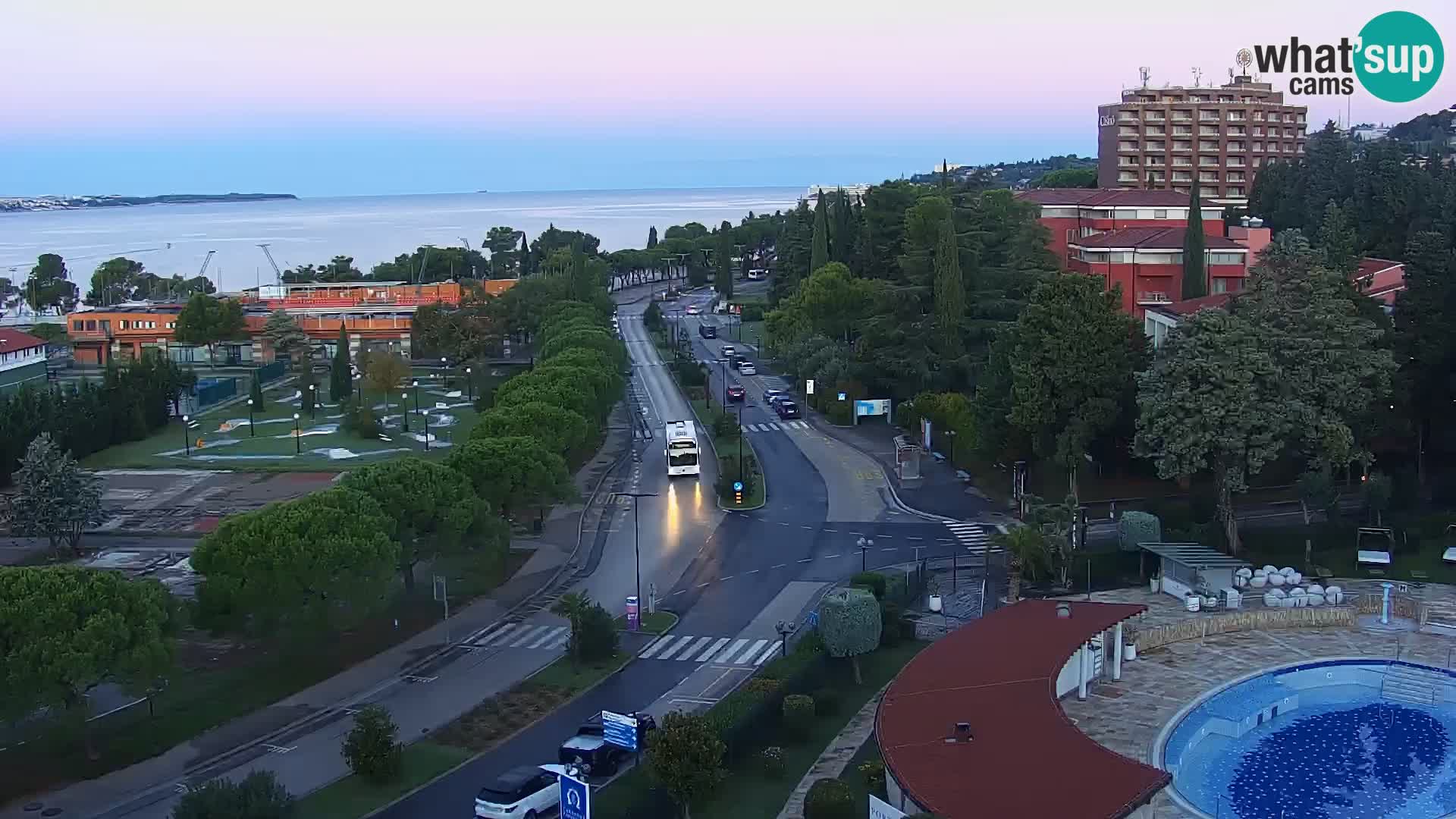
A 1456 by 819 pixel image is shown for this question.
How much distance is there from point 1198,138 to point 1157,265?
167 feet

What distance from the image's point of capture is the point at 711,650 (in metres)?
31.4

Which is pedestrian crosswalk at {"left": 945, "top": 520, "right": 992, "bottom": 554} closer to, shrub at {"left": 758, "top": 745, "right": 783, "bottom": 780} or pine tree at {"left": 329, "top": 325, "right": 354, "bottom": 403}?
shrub at {"left": 758, "top": 745, "right": 783, "bottom": 780}

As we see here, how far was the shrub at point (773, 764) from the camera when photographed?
→ 23.9m

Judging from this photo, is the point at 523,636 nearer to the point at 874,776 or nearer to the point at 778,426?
the point at 874,776

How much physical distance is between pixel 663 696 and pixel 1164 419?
1741 centimetres

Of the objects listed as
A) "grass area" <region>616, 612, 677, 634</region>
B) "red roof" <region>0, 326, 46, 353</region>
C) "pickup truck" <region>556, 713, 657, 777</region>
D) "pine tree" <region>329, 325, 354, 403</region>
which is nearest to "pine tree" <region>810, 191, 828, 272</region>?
"pine tree" <region>329, 325, 354, 403</region>

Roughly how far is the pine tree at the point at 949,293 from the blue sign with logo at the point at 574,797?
138 feet

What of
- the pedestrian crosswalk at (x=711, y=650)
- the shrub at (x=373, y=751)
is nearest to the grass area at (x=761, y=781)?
the pedestrian crosswalk at (x=711, y=650)

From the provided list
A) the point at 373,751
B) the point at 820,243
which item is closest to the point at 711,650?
the point at 373,751

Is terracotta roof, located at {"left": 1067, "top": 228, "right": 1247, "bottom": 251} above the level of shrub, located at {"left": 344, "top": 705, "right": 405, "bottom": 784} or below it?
above

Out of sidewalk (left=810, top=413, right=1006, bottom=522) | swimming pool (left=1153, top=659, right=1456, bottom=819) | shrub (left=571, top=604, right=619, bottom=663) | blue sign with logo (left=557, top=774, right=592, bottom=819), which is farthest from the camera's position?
sidewalk (left=810, top=413, right=1006, bottom=522)

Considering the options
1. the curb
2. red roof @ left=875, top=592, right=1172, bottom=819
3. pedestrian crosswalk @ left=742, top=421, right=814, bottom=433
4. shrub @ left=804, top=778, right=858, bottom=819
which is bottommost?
the curb

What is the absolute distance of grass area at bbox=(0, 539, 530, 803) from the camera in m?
24.8

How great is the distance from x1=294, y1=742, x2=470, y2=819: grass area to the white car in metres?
1.97
